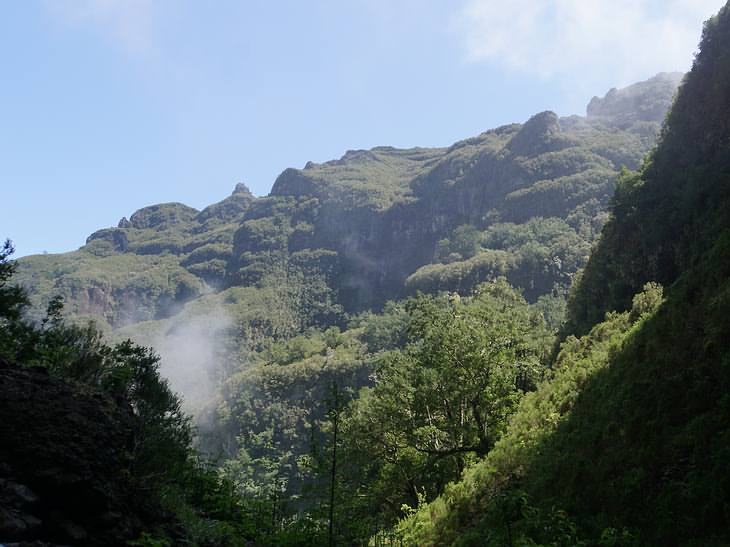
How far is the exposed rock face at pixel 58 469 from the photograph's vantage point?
6102 millimetres

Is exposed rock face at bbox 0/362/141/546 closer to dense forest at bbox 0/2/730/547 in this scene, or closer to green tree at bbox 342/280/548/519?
dense forest at bbox 0/2/730/547

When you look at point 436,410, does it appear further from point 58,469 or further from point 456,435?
point 58,469

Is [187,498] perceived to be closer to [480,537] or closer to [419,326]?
Answer: [480,537]

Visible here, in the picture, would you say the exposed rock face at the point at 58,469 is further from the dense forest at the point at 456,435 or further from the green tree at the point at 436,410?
the green tree at the point at 436,410

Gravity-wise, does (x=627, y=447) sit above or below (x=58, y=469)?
below

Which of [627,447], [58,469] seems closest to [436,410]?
[627,447]

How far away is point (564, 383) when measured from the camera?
17.8 m

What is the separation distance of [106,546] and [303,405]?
132483 millimetres

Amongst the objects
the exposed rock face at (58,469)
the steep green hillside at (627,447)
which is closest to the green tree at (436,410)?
the steep green hillside at (627,447)

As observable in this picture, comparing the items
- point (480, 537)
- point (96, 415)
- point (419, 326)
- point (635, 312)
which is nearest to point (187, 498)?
point (96, 415)

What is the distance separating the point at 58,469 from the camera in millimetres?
6688

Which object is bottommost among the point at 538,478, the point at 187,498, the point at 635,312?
the point at 538,478

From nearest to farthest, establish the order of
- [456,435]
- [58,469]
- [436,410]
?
[58,469] < [456,435] < [436,410]

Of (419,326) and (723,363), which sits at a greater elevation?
(419,326)
